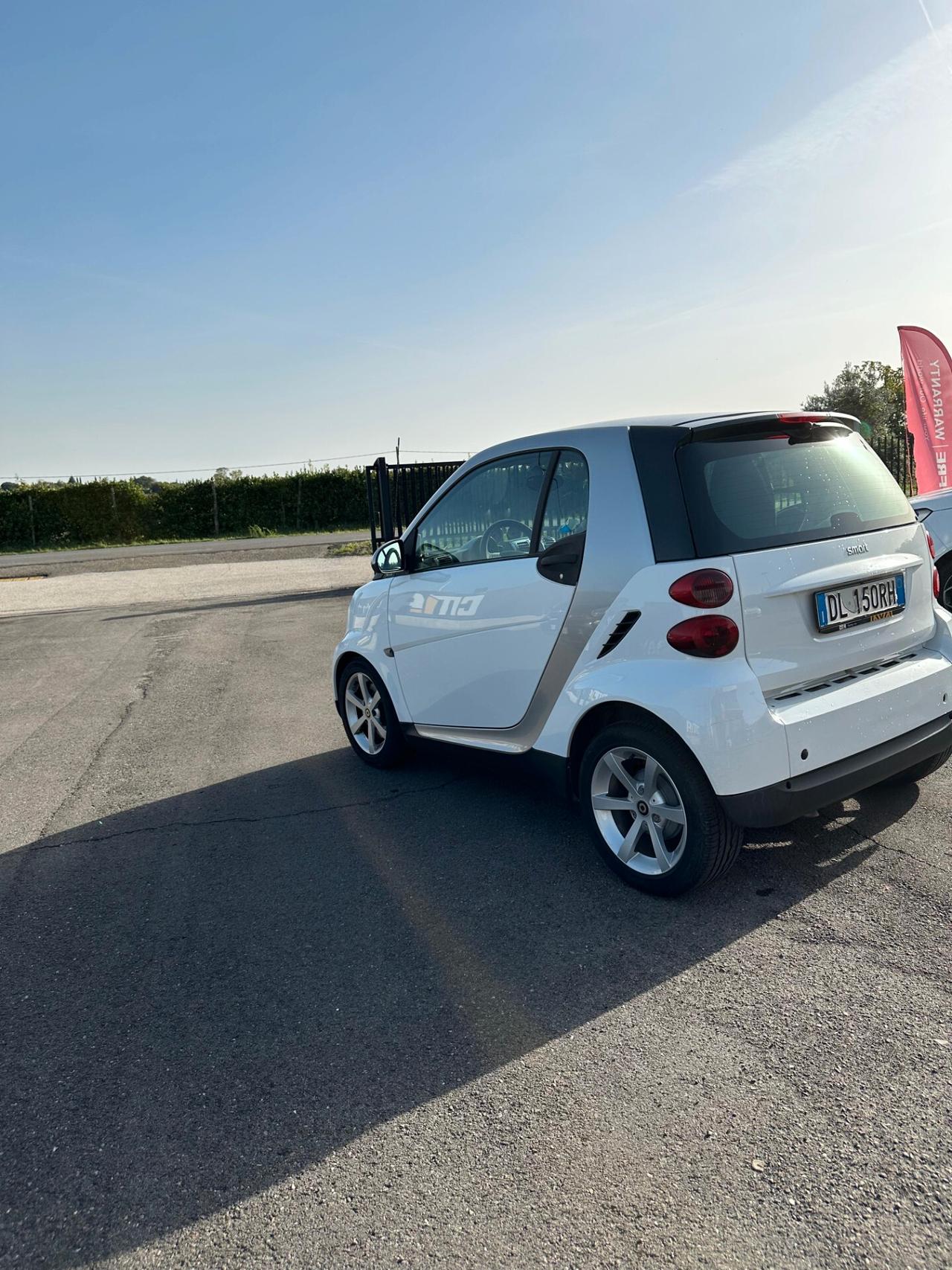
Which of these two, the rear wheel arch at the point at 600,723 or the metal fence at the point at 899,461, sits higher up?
the metal fence at the point at 899,461

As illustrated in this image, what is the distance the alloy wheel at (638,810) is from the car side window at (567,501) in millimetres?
946

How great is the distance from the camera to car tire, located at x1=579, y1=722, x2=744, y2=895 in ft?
11.2

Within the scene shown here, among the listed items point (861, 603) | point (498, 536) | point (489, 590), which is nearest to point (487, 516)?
point (498, 536)

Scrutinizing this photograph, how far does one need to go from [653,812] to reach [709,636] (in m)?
0.76

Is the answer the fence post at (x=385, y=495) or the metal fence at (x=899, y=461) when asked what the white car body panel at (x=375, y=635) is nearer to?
the fence post at (x=385, y=495)

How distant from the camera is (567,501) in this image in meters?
3.98

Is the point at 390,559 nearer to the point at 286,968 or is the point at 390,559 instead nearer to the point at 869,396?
the point at 286,968

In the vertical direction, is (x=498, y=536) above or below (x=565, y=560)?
above

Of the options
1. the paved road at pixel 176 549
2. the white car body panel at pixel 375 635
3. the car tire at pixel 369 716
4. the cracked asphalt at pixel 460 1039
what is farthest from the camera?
the paved road at pixel 176 549

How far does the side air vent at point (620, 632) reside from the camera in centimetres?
358

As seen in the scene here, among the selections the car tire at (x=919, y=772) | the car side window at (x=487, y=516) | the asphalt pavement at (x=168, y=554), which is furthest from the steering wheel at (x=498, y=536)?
the asphalt pavement at (x=168, y=554)

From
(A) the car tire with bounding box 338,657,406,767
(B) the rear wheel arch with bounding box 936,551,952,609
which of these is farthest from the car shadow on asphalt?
(B) the rear wheel arch with bounding box 936,551,952,609

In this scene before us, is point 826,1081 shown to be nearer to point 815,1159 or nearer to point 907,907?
point 815,1159

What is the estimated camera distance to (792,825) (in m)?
4.31
